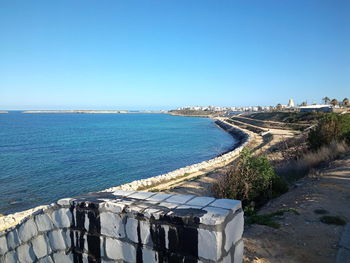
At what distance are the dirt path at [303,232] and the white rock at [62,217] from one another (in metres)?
3.01

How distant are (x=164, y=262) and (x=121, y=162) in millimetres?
27130

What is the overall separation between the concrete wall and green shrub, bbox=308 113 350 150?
14.1 meters

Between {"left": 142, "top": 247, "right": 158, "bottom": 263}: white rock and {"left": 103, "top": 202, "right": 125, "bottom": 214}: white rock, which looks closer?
{"left": 142, "top": 247, "right": 158, "bottom": 263}: white rock

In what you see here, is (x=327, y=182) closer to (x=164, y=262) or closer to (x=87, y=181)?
(x=164, y=262)

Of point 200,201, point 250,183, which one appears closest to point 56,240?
point 200,201

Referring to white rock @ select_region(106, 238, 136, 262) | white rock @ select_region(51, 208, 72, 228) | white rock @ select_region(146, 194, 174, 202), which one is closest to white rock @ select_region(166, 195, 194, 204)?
white rock @ select_region(146, 194, 174, 202)

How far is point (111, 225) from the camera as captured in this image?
11.4 ft

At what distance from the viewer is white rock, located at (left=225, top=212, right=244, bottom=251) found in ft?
9.92

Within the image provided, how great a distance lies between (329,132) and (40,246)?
15.7 meters

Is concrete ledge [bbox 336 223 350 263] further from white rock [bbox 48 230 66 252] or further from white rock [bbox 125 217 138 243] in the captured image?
white rock [bbox 48 230 66 252]

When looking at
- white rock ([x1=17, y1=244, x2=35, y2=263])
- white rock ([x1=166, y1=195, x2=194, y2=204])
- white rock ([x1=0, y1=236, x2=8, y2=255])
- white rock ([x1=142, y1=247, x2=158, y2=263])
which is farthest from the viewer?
white rock ([x1=0, y1=236, x2=8, y2=255])

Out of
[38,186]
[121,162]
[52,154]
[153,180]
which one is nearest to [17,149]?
[52,154]

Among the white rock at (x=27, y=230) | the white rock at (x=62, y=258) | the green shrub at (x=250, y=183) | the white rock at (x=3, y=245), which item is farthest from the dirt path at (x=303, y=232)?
the white rock at (x=3, y=245)

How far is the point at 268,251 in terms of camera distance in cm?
470
